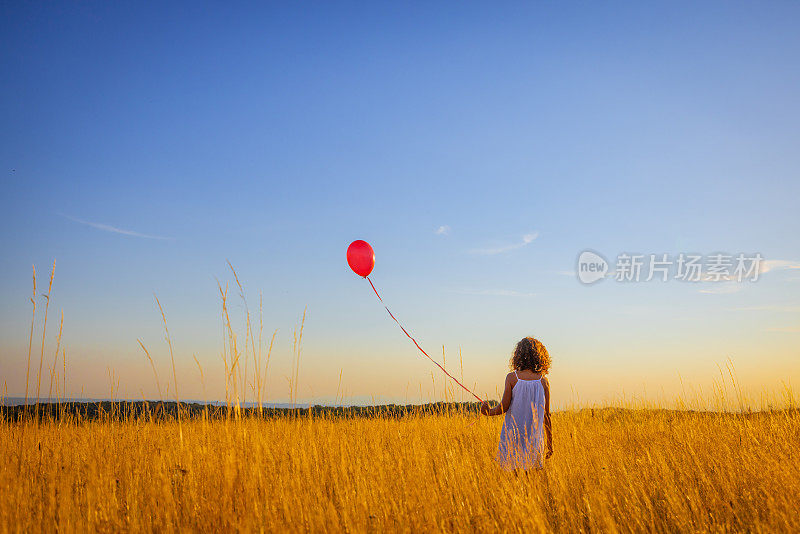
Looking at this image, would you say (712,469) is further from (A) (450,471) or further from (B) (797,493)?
(A) (450,471)

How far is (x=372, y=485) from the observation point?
13.2 feet

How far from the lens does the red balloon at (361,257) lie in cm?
729

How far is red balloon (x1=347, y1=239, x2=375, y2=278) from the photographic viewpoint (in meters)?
7.29

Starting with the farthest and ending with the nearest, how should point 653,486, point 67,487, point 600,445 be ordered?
point 600,445, point 653,486, point 67,487

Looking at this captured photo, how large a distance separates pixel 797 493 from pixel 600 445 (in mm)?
2619

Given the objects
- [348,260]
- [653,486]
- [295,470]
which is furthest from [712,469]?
[348,260]

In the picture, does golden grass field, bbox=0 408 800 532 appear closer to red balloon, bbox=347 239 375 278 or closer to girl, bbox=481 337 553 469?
girl, bbox=481 337 553 469

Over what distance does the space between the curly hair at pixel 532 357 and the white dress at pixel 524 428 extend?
10 cm

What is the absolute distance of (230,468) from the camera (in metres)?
3.36

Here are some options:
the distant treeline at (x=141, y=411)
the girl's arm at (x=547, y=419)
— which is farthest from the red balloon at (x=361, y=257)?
the girl's arm at (x=547, y=419)

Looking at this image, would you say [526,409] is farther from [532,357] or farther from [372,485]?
[372,485]

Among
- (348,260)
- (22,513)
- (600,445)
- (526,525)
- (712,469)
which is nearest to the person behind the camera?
(526,525)

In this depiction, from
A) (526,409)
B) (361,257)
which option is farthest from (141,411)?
(526,409)

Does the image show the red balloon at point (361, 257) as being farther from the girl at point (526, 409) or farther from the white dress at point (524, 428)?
the white dress at point (524, 428)
